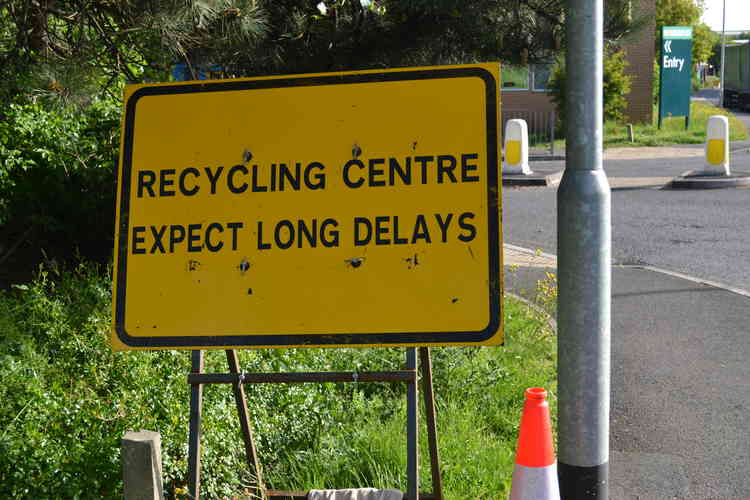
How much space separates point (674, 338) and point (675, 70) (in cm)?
2193

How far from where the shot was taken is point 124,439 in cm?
317

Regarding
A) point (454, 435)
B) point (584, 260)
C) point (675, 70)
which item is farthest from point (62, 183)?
point (675, 70)

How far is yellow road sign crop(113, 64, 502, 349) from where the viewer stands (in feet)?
10.3

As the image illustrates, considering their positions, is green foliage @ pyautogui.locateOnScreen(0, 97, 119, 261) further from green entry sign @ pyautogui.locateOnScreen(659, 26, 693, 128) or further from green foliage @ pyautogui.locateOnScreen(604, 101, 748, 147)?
green entry sign @ pyautogui.locateOnScreen(659, 26, 693, 128)

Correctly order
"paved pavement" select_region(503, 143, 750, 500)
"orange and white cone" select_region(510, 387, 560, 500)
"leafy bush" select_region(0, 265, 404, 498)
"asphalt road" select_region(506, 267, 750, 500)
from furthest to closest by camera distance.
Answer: "paved pavement" select_region(503, 143, 750, 500)
"asphalt road" select_region(506, 267, 750, 500)
"leafy bush" select_region(0, 265, 404, 498)
"orange and white cone" select_region(510, 387, 560, 500)

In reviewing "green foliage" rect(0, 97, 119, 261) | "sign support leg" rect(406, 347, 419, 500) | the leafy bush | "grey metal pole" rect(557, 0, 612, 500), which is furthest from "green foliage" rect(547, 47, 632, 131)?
"sign support leg" rect(406, 347, 419, 500)

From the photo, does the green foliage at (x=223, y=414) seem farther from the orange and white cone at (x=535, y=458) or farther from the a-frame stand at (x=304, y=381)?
the orange and white cone at (x=535, y=458)

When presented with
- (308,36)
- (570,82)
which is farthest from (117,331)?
(308,36)

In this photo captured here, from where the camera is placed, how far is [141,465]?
3168mm

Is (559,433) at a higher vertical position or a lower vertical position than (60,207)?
lower

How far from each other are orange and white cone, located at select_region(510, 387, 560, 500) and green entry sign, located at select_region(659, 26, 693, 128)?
25369 millimetres

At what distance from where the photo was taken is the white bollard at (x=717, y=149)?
1583 cm

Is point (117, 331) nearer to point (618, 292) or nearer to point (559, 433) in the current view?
point (559, 433)

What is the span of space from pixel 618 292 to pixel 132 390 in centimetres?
511
